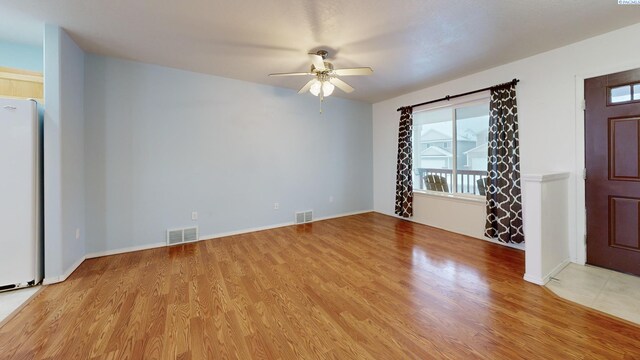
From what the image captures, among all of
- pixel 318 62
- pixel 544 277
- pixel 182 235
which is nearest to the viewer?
pixel 544 277

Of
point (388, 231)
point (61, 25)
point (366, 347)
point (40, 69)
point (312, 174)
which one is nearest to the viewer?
point (366, 347)

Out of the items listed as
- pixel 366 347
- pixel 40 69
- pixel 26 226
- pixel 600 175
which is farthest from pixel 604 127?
pixel 40 69

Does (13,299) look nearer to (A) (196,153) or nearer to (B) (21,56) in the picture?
(A) (196,153)

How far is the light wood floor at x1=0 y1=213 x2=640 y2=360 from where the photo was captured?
1.60m

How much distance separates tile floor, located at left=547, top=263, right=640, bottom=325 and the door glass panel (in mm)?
1849

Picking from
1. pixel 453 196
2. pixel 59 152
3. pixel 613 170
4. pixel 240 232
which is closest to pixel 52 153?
pixel 59 152

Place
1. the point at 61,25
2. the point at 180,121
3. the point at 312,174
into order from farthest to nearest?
1. the point at 312,174
2. the point at 180,121
3. the point at 61,25

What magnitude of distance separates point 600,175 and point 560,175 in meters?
0.42

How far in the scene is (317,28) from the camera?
2492 mm

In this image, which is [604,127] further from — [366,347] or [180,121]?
[180,121]

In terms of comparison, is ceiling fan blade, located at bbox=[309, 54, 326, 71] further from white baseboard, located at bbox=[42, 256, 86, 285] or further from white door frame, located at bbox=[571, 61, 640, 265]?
white baseboard, located at bbox=[42, 256, 86, 285]

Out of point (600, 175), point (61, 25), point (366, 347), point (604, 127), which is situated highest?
point (61, 25)

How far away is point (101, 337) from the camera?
1.71 m

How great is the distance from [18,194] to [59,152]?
501 mm
